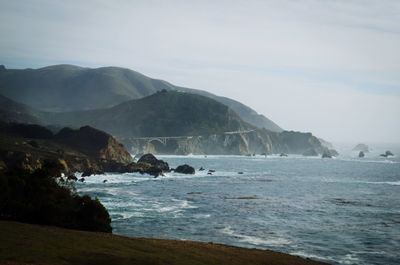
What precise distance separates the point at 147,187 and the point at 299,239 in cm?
5572

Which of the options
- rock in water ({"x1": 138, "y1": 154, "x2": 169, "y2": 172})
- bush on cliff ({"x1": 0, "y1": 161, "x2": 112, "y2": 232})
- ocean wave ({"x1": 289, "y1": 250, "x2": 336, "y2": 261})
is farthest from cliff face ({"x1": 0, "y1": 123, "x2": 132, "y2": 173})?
ocean wave ({"x1": 289, "y1": 250, "x2": 336, "y2": 261})

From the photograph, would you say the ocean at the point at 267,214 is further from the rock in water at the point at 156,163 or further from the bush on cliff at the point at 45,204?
the rock in water at the point at 156,163

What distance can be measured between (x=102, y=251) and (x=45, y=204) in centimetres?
1385

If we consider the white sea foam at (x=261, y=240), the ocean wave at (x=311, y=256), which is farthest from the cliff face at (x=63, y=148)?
the ocean wave at (x=311, y=256)

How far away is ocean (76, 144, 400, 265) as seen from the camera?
50.8m

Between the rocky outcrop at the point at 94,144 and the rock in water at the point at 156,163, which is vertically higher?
the rocky outcrop at the point at 94,144

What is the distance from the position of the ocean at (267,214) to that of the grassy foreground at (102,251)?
9.37 meters

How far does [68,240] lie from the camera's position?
34.5 metres

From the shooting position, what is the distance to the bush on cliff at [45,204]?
42.8 metres

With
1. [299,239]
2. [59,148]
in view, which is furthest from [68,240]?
[59,148]

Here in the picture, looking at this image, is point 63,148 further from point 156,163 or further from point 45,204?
point 45,204

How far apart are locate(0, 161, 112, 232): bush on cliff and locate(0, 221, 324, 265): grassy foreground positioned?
16.1ft

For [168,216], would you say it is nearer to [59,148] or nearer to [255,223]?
[255,223]

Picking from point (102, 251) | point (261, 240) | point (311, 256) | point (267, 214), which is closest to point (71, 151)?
point (267, 214)
